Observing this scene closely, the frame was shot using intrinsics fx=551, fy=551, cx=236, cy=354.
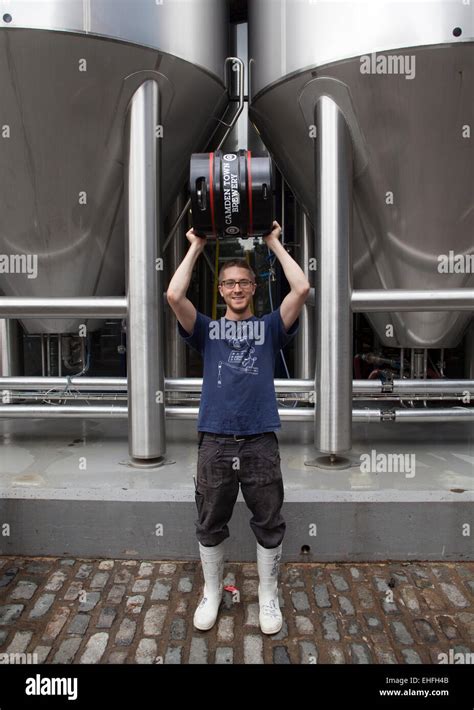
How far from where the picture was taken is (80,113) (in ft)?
10.7

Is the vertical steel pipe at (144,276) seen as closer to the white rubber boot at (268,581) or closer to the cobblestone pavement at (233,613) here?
the cobblestone pavement at (233,613)

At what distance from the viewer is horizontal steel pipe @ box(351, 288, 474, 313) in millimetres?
3285

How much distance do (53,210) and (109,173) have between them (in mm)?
460

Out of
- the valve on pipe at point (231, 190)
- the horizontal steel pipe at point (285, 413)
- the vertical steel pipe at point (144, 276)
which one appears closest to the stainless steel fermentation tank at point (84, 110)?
the vertical steel pipe at point (144, 276)

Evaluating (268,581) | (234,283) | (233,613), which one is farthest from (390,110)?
(233,613)

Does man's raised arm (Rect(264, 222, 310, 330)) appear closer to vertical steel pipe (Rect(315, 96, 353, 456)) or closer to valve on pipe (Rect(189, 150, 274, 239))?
valve on pipe (Rect(189, 150, 274, 239))

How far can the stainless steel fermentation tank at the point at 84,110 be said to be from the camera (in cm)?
301

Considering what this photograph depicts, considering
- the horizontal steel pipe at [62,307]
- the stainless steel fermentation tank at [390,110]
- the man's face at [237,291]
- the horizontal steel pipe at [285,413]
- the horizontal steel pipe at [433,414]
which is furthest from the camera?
the horizontal steel pipe at [433,414]

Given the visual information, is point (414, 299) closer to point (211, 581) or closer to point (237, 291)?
point (237, 291)

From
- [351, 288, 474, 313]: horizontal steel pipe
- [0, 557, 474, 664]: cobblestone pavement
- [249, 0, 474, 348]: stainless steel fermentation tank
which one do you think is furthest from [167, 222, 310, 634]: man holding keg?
[249, 0, 474, 348]: stainless steel fermentation tank

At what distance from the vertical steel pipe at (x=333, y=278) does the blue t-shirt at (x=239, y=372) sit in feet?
2.90

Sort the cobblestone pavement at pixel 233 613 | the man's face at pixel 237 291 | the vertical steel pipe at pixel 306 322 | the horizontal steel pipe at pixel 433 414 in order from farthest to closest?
1. the vertical steel pipe at pixel 306 322
2. the horizontal steel pipe at pixel 433 414
3. the man's face at pixel 237 291
4. the cobblestone pavement at pixel 233 613

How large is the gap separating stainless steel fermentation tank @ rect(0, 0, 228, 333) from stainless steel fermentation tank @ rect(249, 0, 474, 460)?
463mm
